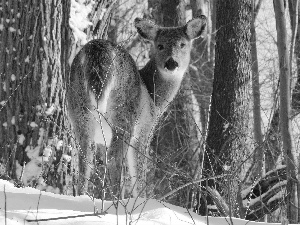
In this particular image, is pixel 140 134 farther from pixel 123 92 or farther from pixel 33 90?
pixel 33 90

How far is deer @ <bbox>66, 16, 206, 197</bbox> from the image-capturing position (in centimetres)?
640

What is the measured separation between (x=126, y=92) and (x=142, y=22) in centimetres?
160

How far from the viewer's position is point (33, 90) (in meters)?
7.35

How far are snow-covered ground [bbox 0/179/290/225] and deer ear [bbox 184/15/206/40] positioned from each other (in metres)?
3.73

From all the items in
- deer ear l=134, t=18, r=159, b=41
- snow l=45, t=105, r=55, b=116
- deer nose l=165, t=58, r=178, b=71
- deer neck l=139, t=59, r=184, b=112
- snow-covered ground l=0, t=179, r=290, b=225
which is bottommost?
snow-covered ground l=0, t=179, r=290, b=225

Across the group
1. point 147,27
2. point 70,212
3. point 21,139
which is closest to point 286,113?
point 147,27

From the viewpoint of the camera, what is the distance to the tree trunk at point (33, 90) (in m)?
Result: 7.28

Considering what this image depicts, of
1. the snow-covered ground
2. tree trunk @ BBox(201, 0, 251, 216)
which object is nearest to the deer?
tree trunk @ BBox(201, 0, 251, 216)

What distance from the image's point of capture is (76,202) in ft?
14.9

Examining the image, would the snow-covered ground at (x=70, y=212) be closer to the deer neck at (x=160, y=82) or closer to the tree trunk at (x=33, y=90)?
the tree trunk at (x=33, y=90)

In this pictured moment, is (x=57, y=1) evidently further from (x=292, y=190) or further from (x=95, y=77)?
(x=292, y=190)

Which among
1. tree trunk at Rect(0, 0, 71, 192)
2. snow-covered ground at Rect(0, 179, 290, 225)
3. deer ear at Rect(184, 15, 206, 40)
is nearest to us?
snow-covered ground at Rect(0, 179, 290, 225)

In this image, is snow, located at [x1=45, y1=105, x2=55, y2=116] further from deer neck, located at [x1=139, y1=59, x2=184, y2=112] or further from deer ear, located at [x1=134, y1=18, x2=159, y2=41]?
deer ear, located at [x1=134, y1=18, x2=159, y2=41]

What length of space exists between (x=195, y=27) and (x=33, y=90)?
2.26m
